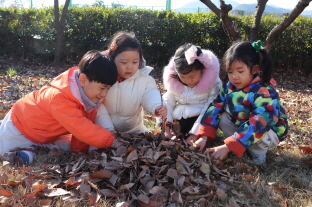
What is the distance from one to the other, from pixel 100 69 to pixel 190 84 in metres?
1.11

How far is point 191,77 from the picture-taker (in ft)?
10.4

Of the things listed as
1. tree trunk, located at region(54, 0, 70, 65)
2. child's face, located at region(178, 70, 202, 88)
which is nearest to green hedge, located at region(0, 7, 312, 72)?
tree trunk, located at region(54, 0, 70, 65)

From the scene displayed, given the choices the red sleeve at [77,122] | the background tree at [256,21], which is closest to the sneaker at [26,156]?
the red sleeve at [77,122]

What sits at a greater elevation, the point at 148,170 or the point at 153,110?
the point at 153,110

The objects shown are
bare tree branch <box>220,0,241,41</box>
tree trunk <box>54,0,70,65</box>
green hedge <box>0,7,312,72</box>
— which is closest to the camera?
bare tree branch <box>220,0,241,41</box>

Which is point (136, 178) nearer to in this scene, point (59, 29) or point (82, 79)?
point (82, 79)

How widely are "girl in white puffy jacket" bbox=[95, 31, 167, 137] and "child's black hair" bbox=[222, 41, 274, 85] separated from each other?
820 mm

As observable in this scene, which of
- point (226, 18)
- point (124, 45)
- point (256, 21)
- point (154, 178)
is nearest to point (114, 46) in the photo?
point (124, 45)

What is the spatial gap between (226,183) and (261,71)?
1.15 metres

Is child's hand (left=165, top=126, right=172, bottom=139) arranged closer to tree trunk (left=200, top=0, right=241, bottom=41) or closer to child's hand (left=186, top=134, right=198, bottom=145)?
child's hand (left=186, top=134, right=198, bottom=145)

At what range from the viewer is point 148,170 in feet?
8.06

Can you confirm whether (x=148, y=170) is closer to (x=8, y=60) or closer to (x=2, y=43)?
(x=8, y=60)

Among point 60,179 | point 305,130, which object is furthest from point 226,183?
point 305,130

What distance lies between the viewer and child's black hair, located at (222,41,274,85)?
9.29 ft
